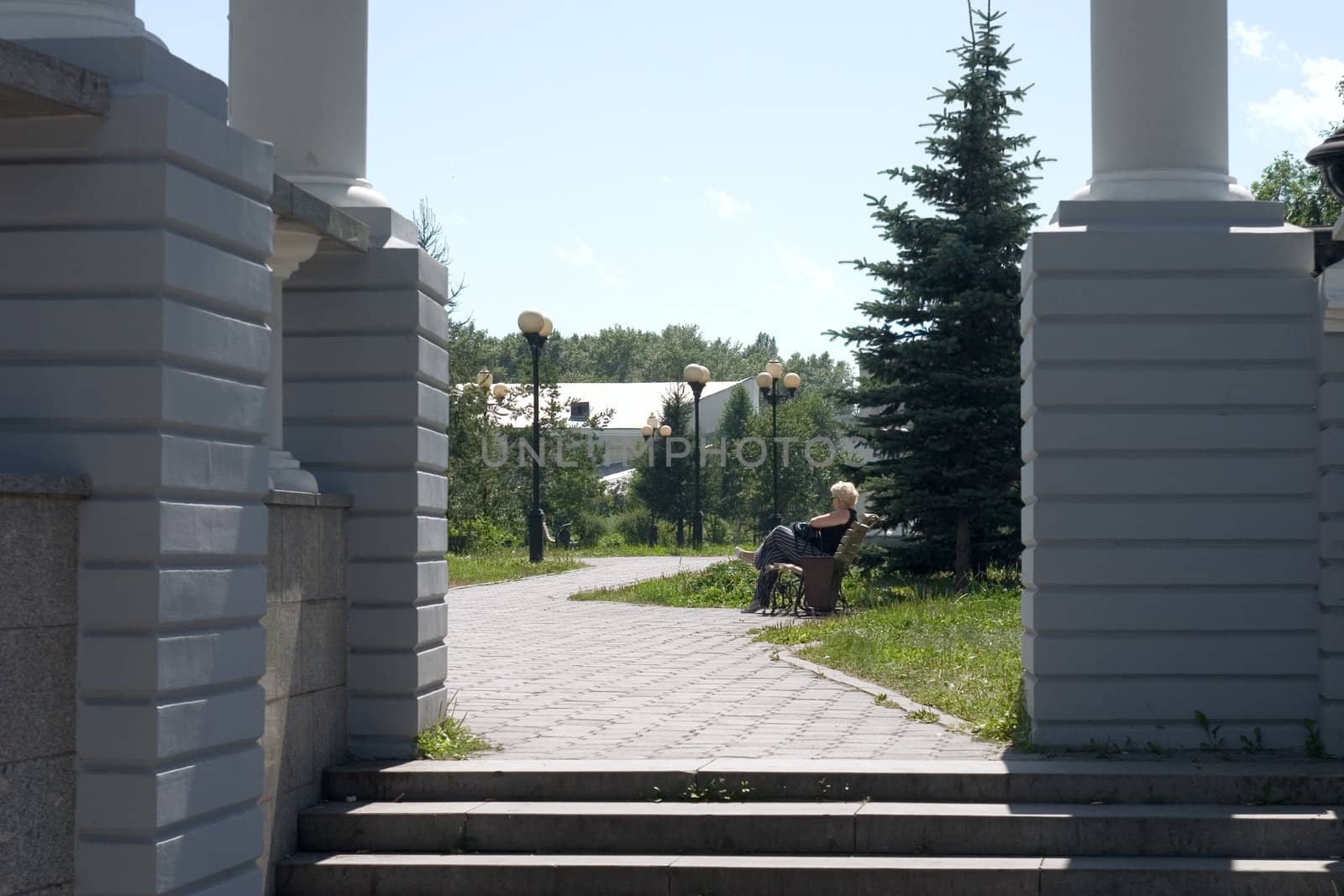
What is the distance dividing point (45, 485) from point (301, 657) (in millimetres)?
2528

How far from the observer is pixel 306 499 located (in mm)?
7750

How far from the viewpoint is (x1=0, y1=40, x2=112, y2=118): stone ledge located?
5.19 metres

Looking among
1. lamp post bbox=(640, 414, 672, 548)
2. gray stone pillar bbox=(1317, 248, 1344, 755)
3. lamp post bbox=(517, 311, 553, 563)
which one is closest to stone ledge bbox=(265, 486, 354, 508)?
gray stone pillar bbox=(1317, 248, 1344, 755)

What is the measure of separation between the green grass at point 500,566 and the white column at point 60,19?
18499mm

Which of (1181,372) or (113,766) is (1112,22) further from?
(113,766)

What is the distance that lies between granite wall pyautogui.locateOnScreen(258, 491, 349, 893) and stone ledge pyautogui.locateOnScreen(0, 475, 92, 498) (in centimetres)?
165

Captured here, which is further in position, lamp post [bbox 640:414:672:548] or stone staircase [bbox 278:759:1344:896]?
lamp post [bbox 640:414:672:548]

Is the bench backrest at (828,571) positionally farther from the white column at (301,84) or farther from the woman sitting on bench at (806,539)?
the white column at (301,84)

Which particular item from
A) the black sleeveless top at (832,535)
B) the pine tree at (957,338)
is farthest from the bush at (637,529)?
the black sleeveless top at (832,535)

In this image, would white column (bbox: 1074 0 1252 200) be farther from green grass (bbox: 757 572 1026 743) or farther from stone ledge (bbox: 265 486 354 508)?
stone ledge (bbox: 265 486 354 508)

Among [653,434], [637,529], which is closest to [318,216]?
[653,434]

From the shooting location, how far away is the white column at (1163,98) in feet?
28.8

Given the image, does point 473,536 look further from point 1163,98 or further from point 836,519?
point 1163,98

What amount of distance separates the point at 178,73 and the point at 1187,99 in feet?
18.4
